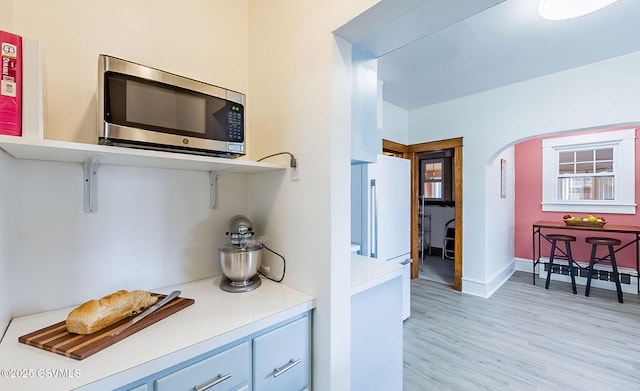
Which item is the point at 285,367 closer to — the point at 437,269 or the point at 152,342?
the point at 152,342

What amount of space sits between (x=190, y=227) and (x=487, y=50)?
2952mm

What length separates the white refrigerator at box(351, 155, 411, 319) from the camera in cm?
246

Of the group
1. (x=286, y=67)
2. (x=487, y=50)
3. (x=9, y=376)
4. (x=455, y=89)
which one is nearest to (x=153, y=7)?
(x=286, y=67)

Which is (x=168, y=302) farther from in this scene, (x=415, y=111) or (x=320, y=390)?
(x=415, y=111)

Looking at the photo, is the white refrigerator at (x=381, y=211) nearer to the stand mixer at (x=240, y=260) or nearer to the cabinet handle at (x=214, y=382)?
the stand mixer at (x=240, y=260)

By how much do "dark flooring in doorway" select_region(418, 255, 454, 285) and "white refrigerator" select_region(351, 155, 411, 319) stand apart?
Result: 170 cm

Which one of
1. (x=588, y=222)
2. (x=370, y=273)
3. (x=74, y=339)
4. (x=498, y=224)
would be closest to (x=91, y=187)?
(x=74, y=339)

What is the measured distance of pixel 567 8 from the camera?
1.77 metres

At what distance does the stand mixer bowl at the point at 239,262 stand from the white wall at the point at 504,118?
133 inches

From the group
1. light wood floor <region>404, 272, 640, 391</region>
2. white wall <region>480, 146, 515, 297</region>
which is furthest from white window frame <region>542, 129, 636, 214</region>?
light wood floor <region>404, 272, 640, 391</region>

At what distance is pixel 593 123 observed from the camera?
2676 mm

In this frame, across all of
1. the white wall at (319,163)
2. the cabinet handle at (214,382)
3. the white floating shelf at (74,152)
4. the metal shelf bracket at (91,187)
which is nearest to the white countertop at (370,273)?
the white wall at (319,163)

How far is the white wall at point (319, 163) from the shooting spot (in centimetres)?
107

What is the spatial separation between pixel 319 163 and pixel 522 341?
2719mm
